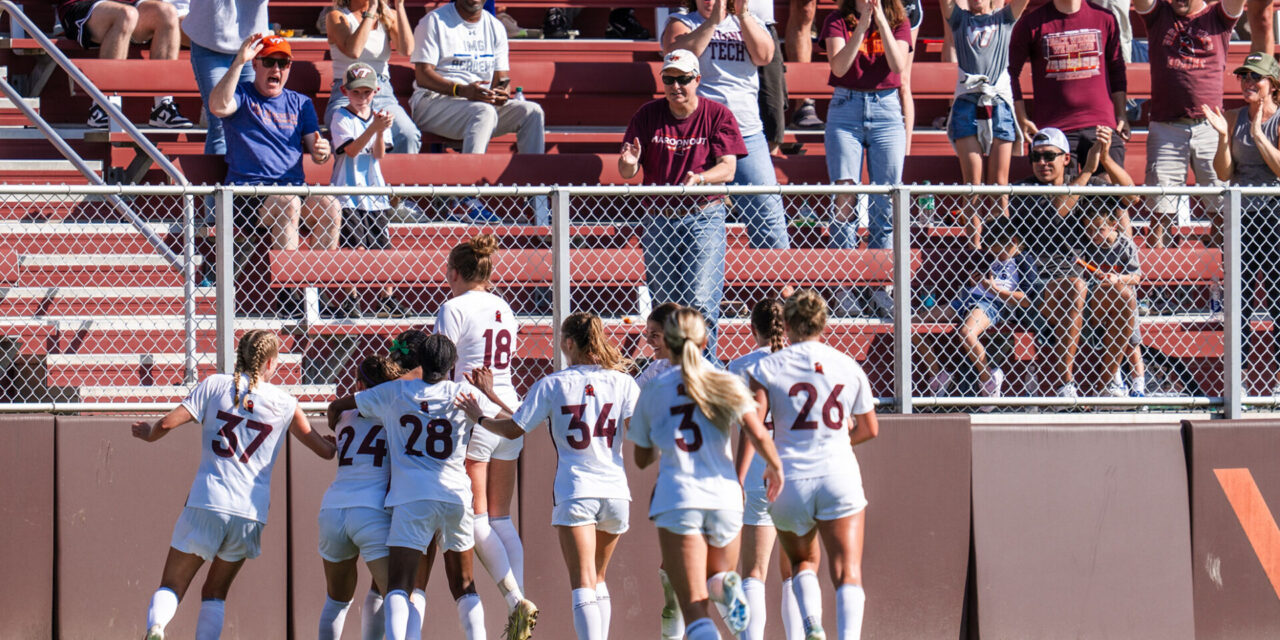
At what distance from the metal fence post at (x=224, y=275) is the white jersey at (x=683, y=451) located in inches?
92.2

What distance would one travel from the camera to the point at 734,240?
8773 mm

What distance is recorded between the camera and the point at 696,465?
595 cm

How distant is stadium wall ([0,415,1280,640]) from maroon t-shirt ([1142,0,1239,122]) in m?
2.98

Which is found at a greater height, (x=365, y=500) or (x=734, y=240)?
(x=734, y=240)

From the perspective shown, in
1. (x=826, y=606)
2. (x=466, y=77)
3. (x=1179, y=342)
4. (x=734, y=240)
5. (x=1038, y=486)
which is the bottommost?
(x=826, y=606)

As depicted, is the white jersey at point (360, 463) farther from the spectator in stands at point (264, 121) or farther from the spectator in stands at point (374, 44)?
the spectator in stands at point (374, 44)

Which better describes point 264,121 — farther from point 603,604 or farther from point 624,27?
point 624,27

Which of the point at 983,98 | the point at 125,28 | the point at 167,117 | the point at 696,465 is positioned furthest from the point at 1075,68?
the point at 125,28

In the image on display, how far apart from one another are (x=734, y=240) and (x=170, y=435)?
11.7 ft

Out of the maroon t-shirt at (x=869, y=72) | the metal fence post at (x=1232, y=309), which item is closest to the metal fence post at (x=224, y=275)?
the maroon t-shirt at (x=869, y=72)

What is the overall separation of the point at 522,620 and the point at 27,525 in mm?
2568

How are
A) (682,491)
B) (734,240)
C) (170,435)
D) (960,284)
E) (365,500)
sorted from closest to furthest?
1. (682,491)
2. (365,500)
3. (170,435)
4. (960,284)
5. (734,240)

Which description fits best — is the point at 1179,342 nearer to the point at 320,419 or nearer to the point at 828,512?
the point at 828,512

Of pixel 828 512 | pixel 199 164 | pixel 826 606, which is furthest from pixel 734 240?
pixel 199 164
